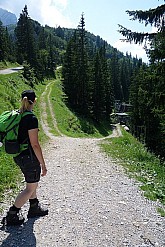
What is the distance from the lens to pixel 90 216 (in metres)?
6.38

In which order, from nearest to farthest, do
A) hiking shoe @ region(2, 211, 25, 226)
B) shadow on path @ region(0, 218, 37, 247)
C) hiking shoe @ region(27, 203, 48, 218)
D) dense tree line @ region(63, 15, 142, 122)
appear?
1. shadow on path @ region(0, 218, 37, 247)
2. hiking shoe @ region(2, 211, 25, 226)
3. hiking shoe @ region(27, 203, 48, 218)
4. dense tree line @ region(63, 15, 142, 122)

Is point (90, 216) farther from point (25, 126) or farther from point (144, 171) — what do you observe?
point (144, 171)

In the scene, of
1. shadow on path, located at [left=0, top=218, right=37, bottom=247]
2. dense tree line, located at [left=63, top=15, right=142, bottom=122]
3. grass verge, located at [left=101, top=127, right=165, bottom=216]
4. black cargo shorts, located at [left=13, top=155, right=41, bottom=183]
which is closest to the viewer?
shadow on path, located at [left=0, top=218, right=37, bottom=247]

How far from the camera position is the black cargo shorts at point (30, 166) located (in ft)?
17.9

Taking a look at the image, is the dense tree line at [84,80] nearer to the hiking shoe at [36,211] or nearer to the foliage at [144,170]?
the foliage at [144,170]

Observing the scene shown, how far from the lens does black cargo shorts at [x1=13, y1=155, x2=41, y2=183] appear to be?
215 inches

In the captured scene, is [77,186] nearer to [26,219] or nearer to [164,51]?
[26,219]

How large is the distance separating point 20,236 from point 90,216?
1.72 m

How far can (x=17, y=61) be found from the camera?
2936 inches

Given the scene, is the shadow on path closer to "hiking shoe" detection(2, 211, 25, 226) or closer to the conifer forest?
"hiking shoe" detection(2, 211, 25, 226)

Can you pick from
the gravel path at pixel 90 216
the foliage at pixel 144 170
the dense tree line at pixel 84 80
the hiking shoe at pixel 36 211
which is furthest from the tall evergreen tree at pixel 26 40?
the hiking shoe at pixel 36 211

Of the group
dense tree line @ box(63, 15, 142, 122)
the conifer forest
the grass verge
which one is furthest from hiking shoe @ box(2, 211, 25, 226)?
dense tree line @ box(63, 15, 142, 122)

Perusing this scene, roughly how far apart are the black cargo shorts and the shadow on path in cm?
96

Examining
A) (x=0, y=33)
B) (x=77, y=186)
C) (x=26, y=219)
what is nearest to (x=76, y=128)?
(x=77, y=186)
